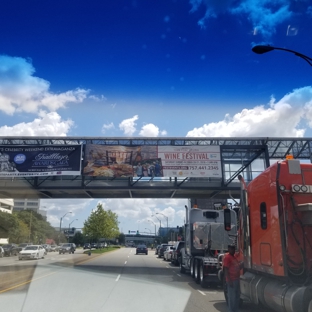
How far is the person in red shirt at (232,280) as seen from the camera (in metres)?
8.60

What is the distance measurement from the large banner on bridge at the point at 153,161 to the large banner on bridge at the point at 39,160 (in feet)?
3.04

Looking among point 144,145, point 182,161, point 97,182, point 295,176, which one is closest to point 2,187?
point 97,182

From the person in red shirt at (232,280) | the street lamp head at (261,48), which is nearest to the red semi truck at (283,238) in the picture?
the person in red shirt at (232,280)

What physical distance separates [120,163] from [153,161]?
2.33 metres

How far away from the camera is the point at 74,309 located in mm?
8953

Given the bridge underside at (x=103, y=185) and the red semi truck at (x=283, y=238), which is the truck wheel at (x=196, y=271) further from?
the bridge underside at (x=103, y=185)

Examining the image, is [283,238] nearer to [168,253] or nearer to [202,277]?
[202,277]

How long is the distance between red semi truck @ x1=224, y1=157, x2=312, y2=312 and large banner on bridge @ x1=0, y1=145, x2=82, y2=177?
Result: 18.2 m

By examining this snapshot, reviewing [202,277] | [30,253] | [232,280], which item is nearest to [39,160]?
[30,253]

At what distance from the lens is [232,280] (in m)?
8.74

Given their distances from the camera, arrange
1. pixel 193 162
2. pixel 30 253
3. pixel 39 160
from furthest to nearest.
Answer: pixel 30 253, pixel 193 162, pixel 39 160

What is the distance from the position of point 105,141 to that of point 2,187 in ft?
26.6

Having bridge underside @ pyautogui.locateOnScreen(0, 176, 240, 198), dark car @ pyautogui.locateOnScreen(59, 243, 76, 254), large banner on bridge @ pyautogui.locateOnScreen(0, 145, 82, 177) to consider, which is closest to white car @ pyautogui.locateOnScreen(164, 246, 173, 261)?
bridge underside @ pyautogui.locateOnScreen(0, 176, 240, 198)

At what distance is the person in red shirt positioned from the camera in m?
8.60
